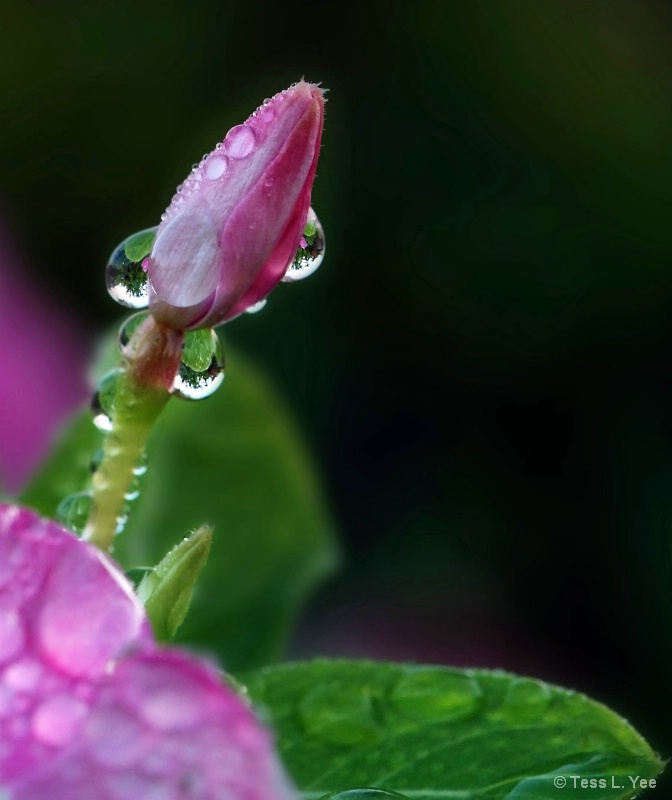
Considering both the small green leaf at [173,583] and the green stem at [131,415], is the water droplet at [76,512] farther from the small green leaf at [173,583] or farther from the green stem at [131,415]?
the small green leaf at [173,583]

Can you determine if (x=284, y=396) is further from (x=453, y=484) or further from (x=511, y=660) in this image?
(x=511, y=660)

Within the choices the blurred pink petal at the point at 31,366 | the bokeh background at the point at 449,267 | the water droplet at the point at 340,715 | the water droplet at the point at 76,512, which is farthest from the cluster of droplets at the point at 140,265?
the blurred pink petal at the point at 31,366

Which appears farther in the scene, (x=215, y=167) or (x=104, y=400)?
(x=104, y=400)

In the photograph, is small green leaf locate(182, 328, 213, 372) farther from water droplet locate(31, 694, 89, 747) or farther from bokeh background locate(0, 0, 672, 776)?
bokeh background locate(0, 0, 672, 776)

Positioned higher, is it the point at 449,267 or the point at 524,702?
the point at 449,267

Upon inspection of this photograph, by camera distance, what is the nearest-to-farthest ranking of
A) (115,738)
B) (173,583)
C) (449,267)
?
(115,738) < (173,583) < (449,267)

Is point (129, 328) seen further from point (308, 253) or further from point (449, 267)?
point (449, 267)

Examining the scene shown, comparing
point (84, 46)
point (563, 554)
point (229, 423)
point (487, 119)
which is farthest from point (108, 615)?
point (84, 46)

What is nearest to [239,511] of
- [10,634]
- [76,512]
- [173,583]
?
[76,512]
